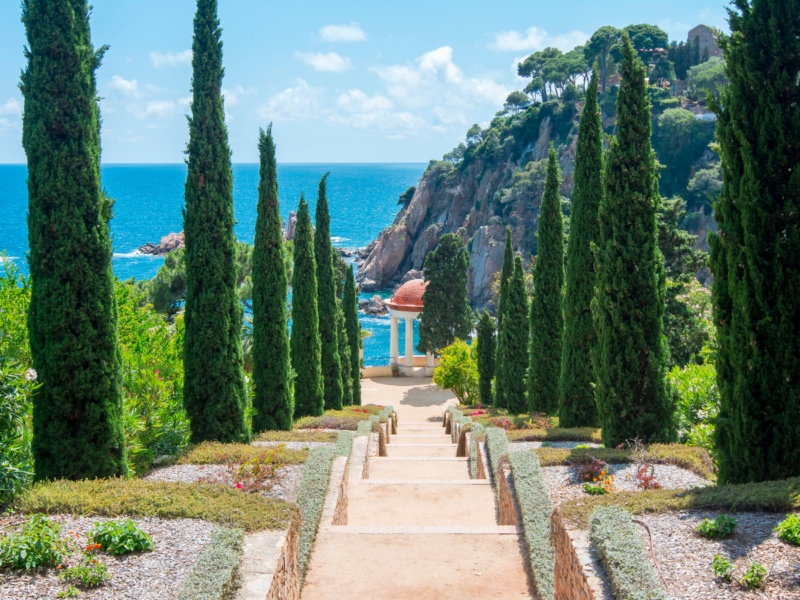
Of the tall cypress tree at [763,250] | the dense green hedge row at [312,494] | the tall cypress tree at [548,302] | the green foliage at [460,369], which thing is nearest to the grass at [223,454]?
the dense green hedge row at [312,494]

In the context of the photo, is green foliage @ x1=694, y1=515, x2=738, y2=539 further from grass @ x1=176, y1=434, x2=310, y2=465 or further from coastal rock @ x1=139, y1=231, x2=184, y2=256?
coastal rock @ x1=139, y1=231, x2=184, y2=256

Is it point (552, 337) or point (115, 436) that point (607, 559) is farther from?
point (552, 337)

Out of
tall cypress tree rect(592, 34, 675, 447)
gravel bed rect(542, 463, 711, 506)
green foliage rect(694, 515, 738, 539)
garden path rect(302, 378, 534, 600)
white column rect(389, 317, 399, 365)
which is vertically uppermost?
tall cypress tree rect(592, 34, 675, 447)

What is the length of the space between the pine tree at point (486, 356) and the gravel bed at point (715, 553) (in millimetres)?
20764

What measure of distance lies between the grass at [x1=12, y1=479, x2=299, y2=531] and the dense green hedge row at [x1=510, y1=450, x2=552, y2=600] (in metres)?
2.89

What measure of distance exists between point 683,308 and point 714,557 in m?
18.0

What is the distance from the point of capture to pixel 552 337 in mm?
16562

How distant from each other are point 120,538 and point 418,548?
3.75 meters

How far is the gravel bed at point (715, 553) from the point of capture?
4684mm

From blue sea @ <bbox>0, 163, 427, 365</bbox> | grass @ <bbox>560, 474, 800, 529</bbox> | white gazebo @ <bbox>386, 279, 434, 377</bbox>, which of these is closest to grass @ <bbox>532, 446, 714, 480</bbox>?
grass @ <bbox>560, 474, 800, 529</bbox>

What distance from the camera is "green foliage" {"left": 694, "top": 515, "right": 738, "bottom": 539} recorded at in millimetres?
5547

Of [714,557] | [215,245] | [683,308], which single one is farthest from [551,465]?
[683,308]

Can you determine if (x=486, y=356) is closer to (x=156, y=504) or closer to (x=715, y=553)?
(x=156, y=504)

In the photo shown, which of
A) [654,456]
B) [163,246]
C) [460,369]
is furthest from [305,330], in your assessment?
[163,246]
